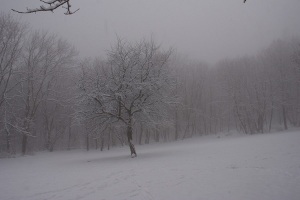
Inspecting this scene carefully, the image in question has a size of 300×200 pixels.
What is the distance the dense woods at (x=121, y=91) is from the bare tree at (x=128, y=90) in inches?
3.4

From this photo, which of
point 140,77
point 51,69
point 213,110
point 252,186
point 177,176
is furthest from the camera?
point 213,110

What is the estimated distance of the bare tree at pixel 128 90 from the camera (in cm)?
1859

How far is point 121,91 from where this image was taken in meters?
18.8

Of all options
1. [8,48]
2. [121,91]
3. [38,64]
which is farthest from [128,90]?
[38,64]

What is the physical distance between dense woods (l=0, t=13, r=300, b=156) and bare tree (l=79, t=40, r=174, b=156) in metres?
0.09

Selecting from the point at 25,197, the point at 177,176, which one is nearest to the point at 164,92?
the point at 177,176

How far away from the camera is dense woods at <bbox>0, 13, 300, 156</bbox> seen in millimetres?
19250

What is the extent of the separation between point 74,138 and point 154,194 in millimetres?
42891

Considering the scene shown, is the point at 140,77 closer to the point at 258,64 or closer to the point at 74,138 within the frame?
the point at 74,138

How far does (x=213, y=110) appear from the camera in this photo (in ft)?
182

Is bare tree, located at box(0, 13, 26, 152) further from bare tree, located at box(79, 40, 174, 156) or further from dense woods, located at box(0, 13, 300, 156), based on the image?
bare tree, located at box(79, 40, 174, 156)

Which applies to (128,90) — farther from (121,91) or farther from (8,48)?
(8,48)

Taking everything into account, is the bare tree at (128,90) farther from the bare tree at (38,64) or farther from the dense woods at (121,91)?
the bare tree at (38,64)

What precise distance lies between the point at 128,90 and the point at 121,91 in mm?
638
